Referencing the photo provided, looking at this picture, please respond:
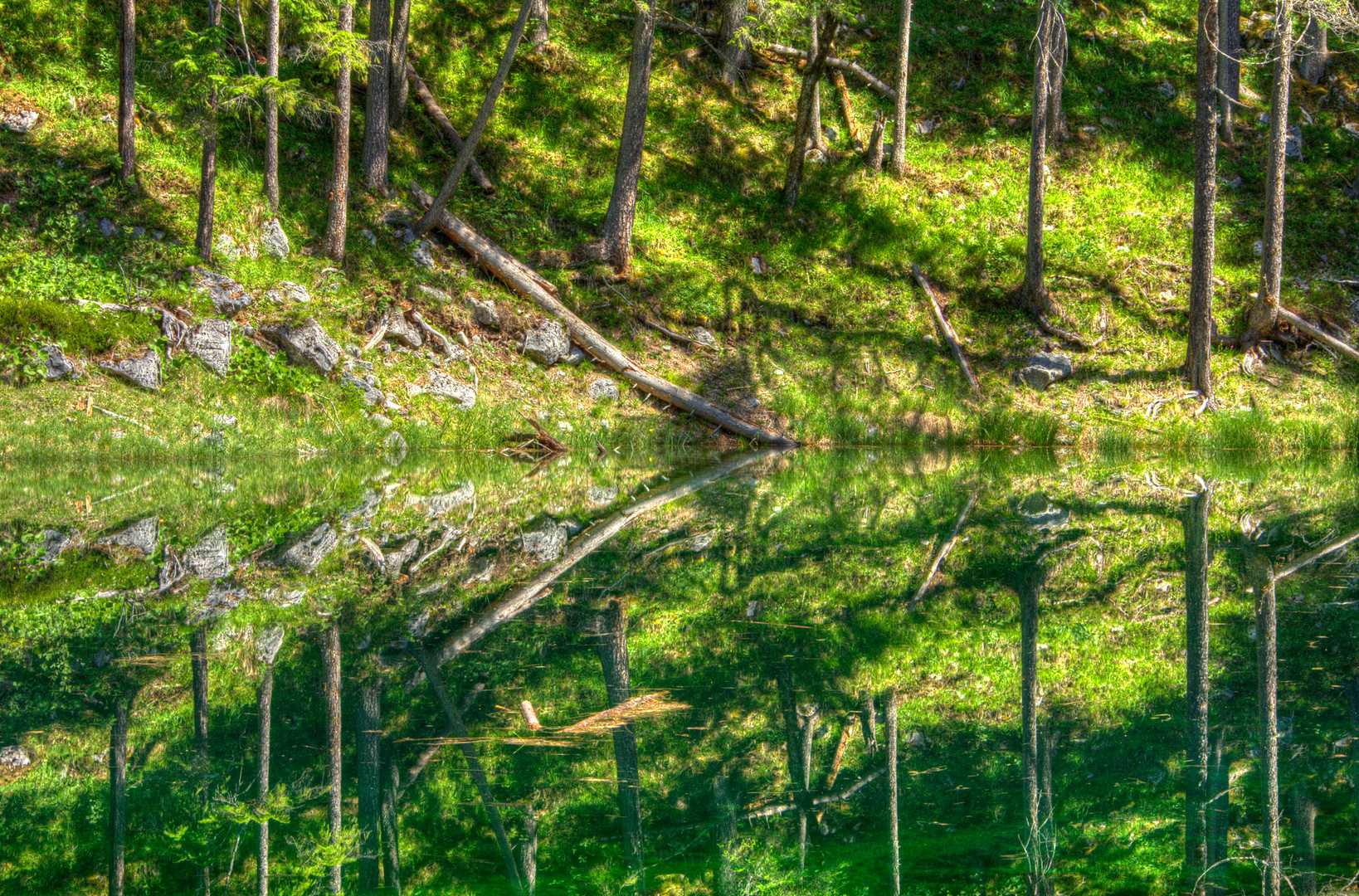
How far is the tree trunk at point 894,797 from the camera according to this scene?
2449 millimetres

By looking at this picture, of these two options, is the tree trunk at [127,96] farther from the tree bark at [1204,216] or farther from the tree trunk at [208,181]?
the tree bark at [1204,216]

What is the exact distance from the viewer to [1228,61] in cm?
2220

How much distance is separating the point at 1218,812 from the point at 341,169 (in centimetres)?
1508

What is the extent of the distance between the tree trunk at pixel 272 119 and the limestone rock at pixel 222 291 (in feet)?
6.17

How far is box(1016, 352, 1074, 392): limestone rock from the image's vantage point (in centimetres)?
1728

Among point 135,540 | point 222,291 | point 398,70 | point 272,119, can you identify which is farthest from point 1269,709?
point 398,70

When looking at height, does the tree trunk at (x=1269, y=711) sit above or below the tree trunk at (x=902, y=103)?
below

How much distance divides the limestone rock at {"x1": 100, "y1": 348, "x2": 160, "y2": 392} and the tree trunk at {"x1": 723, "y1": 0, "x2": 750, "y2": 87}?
13996mm

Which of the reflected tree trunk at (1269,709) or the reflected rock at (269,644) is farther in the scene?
the reflected rock at (269,644)

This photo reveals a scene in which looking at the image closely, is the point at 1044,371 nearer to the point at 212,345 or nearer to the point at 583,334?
the point at 583,334

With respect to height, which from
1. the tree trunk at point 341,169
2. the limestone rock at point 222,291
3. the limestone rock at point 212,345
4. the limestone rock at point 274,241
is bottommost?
the limestone rock at point 212,345

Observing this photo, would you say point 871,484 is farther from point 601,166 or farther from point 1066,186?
point 1066,186

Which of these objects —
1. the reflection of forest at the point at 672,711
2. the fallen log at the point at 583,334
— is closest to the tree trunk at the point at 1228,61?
the fallen log at the point at 583,334

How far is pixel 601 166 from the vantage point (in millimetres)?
19547
